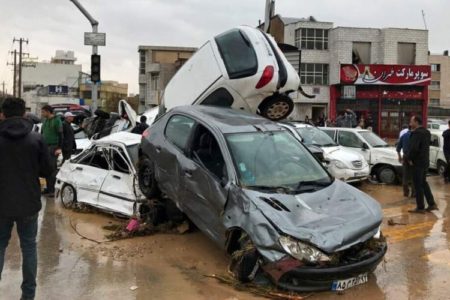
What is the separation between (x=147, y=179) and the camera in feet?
24.5

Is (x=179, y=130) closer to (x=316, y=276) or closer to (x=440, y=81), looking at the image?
(x=316, y=276)

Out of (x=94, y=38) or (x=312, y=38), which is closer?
(x=94, y=38)

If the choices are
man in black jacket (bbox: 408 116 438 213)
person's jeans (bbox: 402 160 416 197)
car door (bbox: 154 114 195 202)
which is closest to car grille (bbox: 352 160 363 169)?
person's jeans (bbox: 402 160 416 197)

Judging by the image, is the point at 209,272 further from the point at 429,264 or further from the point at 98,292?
→ the point at 429,264

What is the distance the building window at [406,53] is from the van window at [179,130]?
40087mm

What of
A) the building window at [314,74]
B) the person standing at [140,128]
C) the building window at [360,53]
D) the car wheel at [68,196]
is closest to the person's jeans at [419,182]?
the person standing at [140,128]

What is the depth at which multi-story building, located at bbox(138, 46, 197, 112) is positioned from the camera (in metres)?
58.0

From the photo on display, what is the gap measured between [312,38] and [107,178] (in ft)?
124

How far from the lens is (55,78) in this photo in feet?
355

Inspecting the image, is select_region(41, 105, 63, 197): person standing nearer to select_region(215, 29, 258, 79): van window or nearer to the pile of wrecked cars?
the pile of wrecked cars

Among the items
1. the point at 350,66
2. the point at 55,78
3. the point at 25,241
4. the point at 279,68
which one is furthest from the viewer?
the point at 55,78

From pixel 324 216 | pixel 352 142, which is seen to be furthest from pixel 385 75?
pixel 324 216

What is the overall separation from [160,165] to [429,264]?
362 cm

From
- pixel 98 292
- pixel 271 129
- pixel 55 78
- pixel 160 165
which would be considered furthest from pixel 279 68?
pixel 55 78
